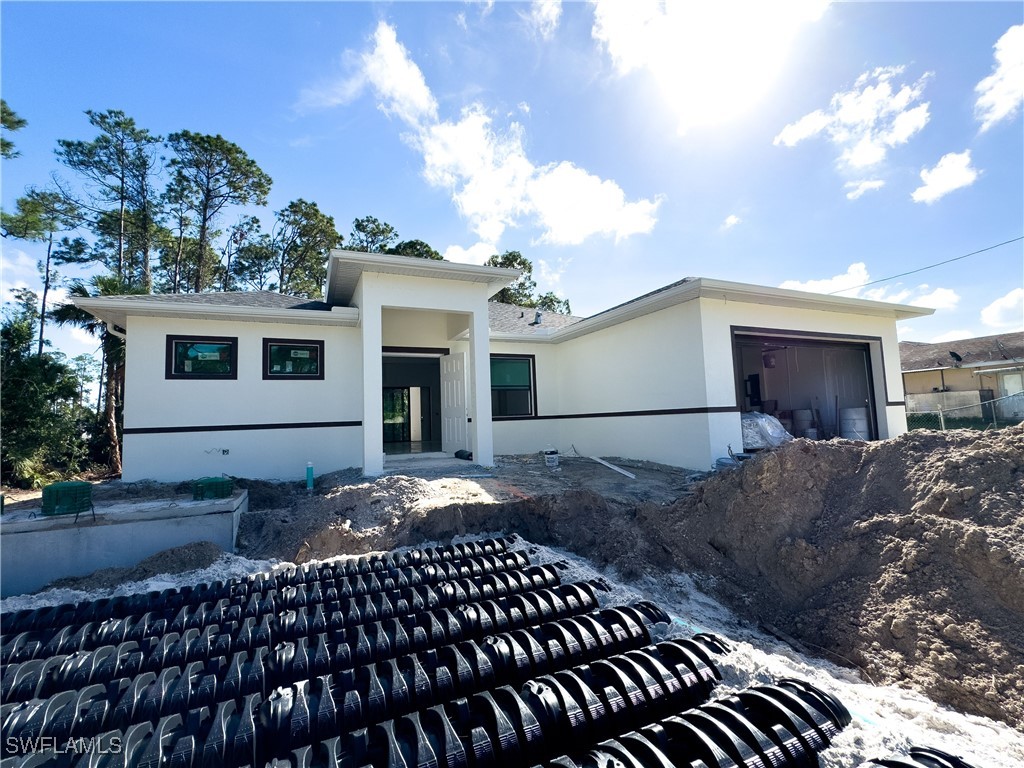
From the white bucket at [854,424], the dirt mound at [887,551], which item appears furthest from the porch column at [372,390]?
the white bucket at [854,424]

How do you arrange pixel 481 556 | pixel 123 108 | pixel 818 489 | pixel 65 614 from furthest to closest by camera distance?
pixel 123 108
pixel 818 489
pixel 481 556
pixel 65 614

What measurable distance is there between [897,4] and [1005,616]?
10.1 m

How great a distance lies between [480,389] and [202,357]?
5.73 metres

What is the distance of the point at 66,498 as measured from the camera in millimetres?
5285

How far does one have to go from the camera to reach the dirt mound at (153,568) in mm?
4648

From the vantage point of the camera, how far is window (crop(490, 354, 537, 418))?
1191 cm

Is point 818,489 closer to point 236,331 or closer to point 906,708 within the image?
point 906,708

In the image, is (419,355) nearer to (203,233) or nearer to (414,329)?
(414,329)

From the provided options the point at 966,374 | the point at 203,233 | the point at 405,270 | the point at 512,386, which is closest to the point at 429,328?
the point at 512,386

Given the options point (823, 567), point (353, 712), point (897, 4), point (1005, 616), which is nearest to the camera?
point (353, 712)

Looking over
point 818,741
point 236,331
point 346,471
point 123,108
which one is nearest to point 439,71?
point 236,331

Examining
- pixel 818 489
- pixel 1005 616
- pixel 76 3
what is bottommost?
pixel 1005 616

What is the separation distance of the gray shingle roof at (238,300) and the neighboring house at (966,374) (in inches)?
988

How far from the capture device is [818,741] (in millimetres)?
1846
